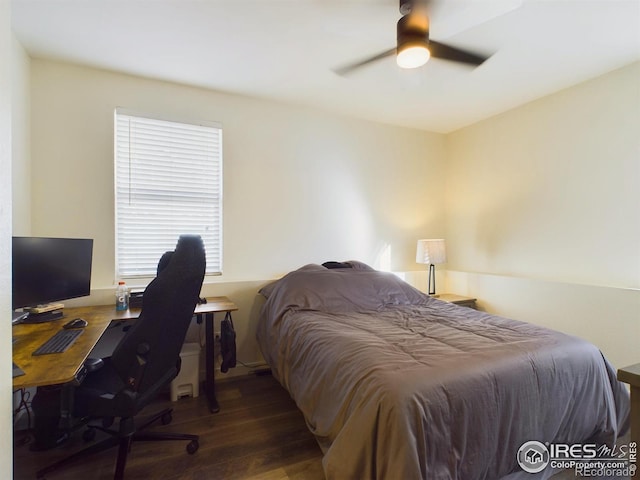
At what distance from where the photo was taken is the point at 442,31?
1.74 meters

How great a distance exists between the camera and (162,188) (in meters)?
2.80

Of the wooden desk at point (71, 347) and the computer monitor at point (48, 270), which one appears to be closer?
the wooden desk at point (71, 347)

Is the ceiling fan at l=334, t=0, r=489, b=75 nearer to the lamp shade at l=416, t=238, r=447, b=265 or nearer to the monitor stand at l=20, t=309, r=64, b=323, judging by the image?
the lamp shade at l=416, t=238, r=447, b=265

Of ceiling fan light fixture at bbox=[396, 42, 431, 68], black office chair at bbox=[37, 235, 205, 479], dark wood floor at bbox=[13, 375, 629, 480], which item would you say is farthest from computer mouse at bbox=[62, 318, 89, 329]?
ceiling fan light fixture at bbox=[396, 42, 431, 68]

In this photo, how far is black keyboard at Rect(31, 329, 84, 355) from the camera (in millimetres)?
1431

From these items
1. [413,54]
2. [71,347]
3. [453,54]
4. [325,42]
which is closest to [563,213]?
[453,54]

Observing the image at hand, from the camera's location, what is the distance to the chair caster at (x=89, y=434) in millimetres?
1976

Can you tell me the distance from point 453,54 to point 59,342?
2.64 meters

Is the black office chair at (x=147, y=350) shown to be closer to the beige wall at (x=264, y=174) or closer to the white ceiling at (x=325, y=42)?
the beige wall at (x=264, y=174)

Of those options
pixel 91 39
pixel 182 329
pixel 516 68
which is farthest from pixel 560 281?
pixel 91 39

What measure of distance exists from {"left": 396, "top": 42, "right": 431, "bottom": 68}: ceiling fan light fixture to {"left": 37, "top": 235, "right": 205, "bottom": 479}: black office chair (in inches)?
57.4

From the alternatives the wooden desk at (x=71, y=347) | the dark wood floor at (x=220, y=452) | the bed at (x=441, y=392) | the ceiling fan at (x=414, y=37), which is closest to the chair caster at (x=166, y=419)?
the dark wood floor at (x=220, y=452)

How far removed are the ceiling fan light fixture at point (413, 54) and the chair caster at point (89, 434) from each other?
2.92m

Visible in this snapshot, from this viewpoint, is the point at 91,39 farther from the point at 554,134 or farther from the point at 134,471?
the point at 554,134
